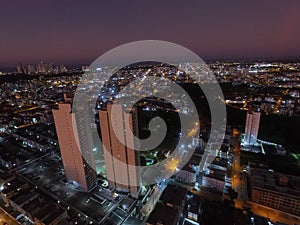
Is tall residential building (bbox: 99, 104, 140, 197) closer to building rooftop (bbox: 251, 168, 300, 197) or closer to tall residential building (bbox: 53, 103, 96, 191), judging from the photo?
tall residential building (bbox: 53, 103, 96, 191)

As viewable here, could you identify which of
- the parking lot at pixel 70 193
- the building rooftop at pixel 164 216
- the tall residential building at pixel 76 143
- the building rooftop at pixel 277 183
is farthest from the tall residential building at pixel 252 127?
the tall residential building at pixel 76 143

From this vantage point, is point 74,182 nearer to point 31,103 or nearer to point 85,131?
point 85,131

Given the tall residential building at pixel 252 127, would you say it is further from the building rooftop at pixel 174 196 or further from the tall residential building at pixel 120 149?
the tall residential building at pixel 120 149

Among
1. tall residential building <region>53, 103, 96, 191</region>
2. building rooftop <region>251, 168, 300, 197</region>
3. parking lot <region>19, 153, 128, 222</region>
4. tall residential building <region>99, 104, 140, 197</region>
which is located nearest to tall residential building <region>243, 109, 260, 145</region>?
building rooftop <region>251, 168, 300, 197</region>

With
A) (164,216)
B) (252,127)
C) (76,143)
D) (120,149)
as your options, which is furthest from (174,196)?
(252,127)

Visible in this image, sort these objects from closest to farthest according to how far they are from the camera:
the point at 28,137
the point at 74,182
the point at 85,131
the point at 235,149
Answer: the point at 85,131, the point at 74,182, the point at 235,149, the point at 28,137

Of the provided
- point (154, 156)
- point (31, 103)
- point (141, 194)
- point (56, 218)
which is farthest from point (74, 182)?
point (31, 103)

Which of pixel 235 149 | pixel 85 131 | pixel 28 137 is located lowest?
pixel 235 149
